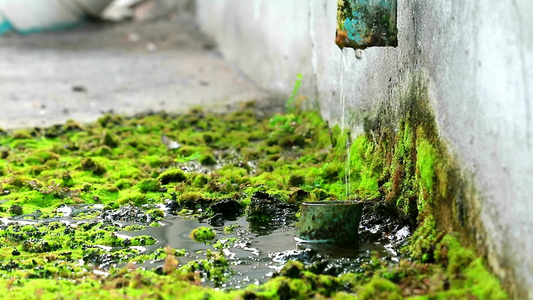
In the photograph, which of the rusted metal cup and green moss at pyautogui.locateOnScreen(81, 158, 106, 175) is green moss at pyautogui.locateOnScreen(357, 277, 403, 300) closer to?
the rusted metal cup

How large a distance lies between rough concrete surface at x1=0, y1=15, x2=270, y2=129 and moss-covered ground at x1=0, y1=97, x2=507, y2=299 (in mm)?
940

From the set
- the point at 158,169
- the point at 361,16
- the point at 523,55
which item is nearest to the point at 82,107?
the point at 158,169

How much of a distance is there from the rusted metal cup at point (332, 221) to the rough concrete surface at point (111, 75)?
398cm

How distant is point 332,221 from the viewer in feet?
11.0

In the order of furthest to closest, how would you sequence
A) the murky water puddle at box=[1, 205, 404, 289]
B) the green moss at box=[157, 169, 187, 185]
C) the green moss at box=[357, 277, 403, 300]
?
1. the green moss at box=[157, 169, 187, 185]
2. the murky water puddle at box=[1, 205, 404, 289]
3. the green moss at box=[357, 277, 403, 300]

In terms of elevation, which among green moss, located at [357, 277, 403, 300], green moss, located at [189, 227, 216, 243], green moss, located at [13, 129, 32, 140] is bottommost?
green moss, located at [189, 227, 216, 243]

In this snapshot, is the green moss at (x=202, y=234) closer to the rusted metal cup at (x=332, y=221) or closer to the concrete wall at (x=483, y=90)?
the rusted metal cup at (x=332, y=221)

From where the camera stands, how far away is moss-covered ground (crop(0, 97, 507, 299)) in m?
2.76

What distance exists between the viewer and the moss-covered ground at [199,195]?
9.05 feet

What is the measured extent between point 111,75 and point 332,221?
20.9 ft

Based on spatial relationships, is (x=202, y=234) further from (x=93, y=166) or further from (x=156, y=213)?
(x=93, y=166)

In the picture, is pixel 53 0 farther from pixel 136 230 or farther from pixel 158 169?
pixel 136 230

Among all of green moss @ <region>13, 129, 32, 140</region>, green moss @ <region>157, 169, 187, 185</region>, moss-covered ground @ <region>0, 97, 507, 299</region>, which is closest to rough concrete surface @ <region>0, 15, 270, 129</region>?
green moss @ <region>13, 129, 32, 140</region>

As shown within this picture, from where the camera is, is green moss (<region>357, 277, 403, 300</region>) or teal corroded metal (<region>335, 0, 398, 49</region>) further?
teal corroded metal (<region>335, 0, 398, 49</region>)
